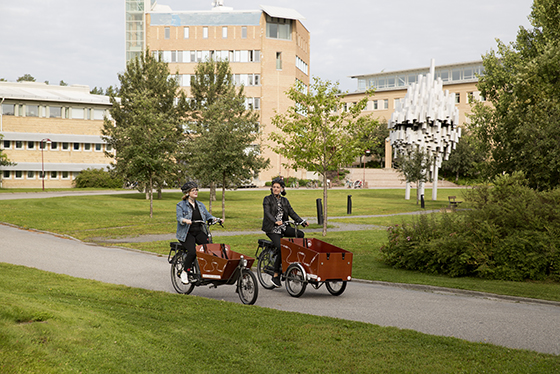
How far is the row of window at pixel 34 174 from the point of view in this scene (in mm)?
76650

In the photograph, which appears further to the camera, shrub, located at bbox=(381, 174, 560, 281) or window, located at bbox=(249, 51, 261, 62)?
window, located at bbox=(249, 51, 261, 62)

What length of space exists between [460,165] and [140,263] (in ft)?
254

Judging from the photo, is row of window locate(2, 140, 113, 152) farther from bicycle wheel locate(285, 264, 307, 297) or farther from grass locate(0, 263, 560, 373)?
grass locate(0, 263, 560, 373)

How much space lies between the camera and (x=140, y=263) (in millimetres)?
13852

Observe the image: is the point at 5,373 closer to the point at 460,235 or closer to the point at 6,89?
the point at 460,235

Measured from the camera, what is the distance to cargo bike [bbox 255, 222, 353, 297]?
9.34 metres

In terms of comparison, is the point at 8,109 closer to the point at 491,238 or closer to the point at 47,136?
→ the point at 47,136

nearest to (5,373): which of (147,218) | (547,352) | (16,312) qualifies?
(16,312)

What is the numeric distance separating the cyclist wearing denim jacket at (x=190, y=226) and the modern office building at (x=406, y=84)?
87.9 meters

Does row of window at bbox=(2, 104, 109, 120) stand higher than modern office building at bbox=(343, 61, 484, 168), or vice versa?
modern office building at bbox=(343, 61, 484, 168)

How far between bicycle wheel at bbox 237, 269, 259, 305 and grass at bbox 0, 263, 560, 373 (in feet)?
3.72

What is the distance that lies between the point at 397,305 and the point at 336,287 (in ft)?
4.49

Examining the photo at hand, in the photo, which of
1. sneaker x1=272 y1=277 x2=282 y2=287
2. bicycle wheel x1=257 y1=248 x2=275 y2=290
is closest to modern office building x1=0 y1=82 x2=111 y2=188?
bicycle wheel x1=257 y1=248 x2=275 y2=290

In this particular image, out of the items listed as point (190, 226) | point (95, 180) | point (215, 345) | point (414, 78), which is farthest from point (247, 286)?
point (414, 78)
